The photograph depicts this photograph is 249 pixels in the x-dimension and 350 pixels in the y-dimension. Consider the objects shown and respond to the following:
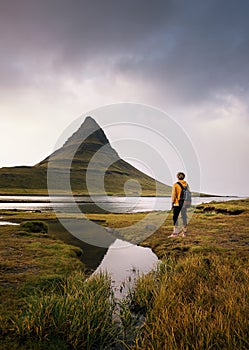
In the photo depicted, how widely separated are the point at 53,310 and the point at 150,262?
38.4ft

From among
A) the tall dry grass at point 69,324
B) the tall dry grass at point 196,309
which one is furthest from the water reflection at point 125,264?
the tall dry grass at point 69,324

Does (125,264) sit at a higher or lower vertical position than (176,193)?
lower

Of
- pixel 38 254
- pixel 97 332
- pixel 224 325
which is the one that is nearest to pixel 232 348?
pixel 224 325

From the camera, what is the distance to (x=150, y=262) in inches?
742

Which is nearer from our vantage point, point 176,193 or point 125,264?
point 125,264

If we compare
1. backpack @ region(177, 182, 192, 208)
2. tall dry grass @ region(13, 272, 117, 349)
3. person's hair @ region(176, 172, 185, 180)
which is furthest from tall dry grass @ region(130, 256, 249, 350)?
person's hair @ region(176, 172, 185, 180)

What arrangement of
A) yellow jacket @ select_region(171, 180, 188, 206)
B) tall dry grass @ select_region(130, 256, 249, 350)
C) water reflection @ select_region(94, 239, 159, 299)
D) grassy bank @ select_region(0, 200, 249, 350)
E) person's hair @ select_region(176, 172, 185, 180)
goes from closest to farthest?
tall dry grass @ select_region(130, 256, 249, 350), grassy bank @ select_region(0, 200, 249, 350), water reflection @ select_region(94, 239, 159, 299), yellow jacket @ select_region(171, 180, 188, 206), person's hair @ select_region(176, 172, 185, 180)

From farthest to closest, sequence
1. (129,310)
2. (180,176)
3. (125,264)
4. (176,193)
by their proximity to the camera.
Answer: (180,176) < (176,193) < (125,264) < (129,310)

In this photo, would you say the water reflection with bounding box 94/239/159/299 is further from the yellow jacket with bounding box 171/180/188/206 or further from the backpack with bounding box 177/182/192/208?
the backpack with bounding box 177/182/192/208

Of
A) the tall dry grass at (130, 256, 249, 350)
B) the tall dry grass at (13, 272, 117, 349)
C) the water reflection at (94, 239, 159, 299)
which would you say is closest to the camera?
the tall dry grass at (130, 256, 249, 350)

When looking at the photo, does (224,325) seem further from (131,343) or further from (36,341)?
(36,341)

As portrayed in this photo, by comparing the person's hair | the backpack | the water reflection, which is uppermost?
the person's hair

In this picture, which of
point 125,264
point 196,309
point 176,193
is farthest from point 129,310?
point 176,193

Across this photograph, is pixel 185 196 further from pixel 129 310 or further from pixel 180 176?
pixel 129 310
